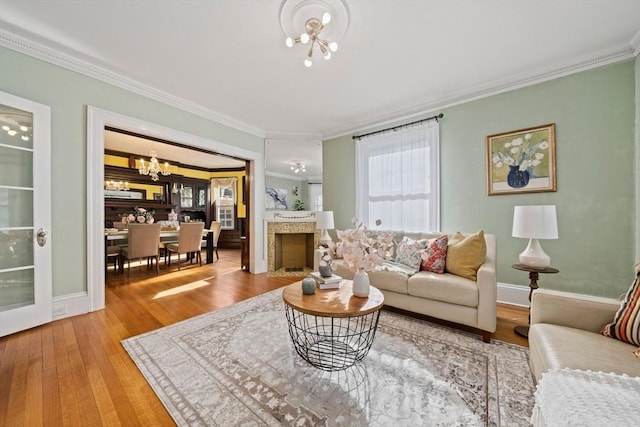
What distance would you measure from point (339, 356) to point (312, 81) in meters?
2.97

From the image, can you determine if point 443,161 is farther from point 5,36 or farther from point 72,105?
point 5,36

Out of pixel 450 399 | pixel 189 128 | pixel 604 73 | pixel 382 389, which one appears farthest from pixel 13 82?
pixel 604 73

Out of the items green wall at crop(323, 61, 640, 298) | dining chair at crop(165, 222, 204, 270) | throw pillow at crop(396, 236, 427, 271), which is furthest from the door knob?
green wall at crop(323, 61, 640, 298)

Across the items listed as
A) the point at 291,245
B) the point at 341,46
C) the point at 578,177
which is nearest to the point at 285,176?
the point at 291,245

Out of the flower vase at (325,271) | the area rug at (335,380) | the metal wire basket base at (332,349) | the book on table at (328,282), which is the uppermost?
the flower vase at (325,271)

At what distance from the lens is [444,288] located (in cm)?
219

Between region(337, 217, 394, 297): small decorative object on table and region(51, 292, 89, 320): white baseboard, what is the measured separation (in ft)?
9.62

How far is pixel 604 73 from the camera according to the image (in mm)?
2449

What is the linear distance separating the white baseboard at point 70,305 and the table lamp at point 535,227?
4495 mm

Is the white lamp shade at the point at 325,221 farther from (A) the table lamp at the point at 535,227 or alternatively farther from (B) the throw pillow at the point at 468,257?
(A) the table lamp at the point at 535,227

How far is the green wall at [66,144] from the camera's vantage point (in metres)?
2.35

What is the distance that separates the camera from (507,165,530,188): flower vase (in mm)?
2818

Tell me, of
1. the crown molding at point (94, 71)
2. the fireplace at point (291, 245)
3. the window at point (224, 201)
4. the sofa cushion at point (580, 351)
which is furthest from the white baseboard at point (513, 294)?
the window at point (224, 201)

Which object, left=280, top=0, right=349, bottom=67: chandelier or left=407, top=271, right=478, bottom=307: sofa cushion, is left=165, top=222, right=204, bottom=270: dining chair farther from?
left=407, top=271, right=478, bottom=307: sofa cushion
